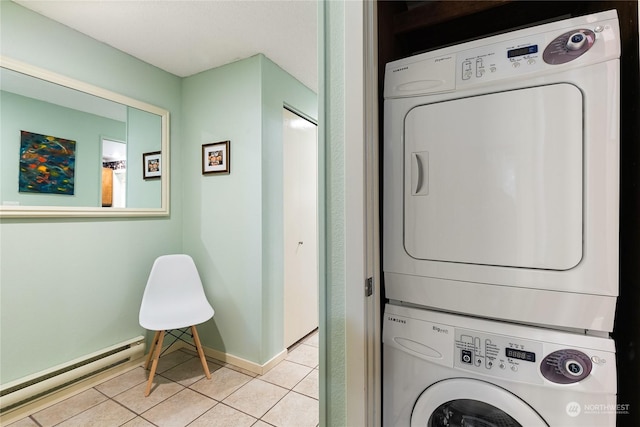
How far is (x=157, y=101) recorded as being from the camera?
2.46 meters

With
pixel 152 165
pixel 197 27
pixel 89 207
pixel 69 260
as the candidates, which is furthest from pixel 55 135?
pixel 197 27

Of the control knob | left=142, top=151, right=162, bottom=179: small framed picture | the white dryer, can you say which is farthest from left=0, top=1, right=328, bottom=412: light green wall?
the control knob

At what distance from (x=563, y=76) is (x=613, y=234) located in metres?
0.48

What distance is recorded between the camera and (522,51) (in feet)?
2.99

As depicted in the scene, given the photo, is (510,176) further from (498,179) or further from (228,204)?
(228,204)

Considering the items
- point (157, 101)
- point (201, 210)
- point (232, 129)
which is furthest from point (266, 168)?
point (157, 101)

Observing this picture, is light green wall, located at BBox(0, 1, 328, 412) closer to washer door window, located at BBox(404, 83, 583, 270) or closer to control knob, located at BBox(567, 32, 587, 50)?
washer door window, located at BBox(404, 83, 583, 270)

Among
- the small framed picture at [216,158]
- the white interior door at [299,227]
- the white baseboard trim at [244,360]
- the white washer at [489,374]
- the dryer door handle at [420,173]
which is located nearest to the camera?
the white washer at [489,374]

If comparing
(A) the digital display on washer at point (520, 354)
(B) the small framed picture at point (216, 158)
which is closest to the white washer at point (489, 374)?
(A) the digital display on washer at point (520, 354)

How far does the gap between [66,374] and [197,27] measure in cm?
242

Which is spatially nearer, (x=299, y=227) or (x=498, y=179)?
(x=498, y=179)

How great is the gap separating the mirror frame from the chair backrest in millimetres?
447

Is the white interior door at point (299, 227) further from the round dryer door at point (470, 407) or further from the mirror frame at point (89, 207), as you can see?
the round dryer door at point (470, 407)

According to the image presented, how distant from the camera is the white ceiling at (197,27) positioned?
174 cm
